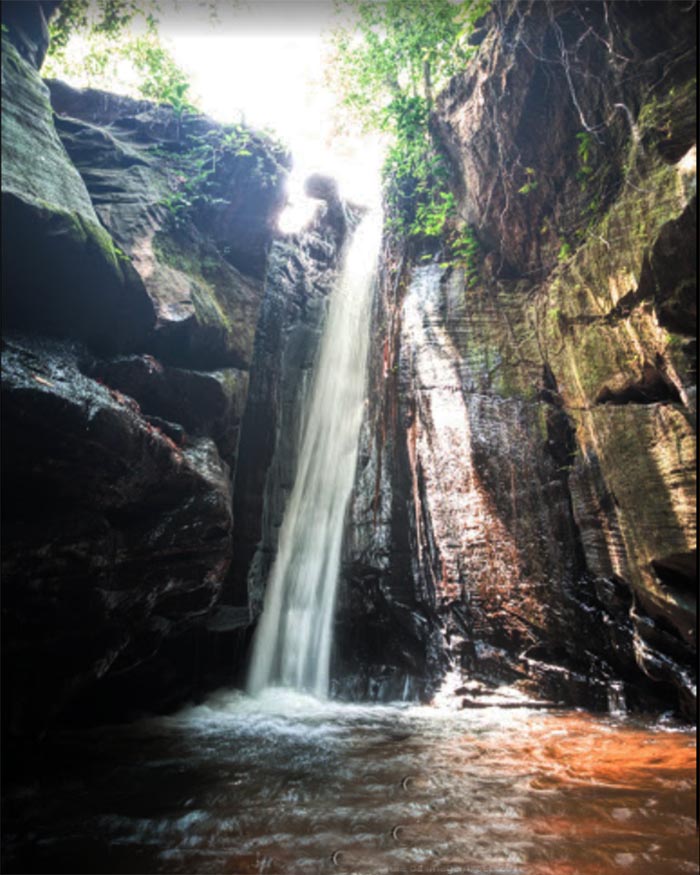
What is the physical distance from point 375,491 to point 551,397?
368 centimetres

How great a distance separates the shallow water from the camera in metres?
2.72

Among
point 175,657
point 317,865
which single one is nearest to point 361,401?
point 175,657

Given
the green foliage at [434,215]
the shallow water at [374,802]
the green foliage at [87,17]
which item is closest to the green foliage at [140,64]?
the green foliage at [87,17]

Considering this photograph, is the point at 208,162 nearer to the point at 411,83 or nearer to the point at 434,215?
the point at 434,215

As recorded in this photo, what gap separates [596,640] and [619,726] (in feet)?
4.32

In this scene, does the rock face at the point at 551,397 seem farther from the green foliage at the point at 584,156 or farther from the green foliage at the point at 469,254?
the green foliage at the point at 469,254

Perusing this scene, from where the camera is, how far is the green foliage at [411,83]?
34.5 feet

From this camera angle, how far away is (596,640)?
648 cm

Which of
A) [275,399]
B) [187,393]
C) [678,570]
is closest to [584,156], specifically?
[678,570]

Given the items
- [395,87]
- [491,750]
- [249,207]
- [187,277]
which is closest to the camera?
[491,750]

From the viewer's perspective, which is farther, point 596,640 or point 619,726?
point 596,640

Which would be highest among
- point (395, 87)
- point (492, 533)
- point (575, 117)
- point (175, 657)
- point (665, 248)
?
point (395, 87)

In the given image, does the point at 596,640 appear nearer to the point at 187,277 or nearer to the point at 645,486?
the point at 645,486

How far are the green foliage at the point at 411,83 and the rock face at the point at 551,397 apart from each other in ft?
2.51
